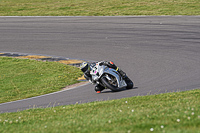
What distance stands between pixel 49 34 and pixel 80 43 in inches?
156

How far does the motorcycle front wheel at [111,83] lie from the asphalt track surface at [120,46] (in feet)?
0.78

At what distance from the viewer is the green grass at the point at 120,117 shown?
6688mm

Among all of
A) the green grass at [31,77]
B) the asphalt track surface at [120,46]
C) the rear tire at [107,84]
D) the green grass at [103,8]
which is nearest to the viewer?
the rear tire at [107,84]

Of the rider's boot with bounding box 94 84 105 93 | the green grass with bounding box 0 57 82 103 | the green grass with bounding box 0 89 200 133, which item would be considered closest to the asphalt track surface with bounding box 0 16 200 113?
the rider's boot with bounding box 94 84 105 93

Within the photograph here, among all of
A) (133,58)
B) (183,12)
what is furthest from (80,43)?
(183,12)

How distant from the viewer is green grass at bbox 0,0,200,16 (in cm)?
3256

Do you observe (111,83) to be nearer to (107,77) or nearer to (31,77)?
(107,77)

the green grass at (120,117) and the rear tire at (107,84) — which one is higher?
the green grass at (120,117)

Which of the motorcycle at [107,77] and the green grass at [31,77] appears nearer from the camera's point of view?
the motorcycle at [107,77]

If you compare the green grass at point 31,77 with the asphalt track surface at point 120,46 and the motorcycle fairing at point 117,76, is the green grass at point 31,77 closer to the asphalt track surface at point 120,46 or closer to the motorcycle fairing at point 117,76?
the asphalt track surface at point 120,46

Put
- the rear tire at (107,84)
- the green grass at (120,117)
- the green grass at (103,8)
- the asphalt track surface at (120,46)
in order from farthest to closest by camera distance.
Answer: the green grass at (103,8), the asphalt track surface at (120,46), the rear tire at (107,84), the green grass at (120,117)

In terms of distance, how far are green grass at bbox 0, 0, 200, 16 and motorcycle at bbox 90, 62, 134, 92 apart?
64.3 ft

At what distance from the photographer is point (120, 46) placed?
22516mm

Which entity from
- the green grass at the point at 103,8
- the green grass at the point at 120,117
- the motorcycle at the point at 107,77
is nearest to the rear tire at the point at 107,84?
the motorcycle at the point at 107,77
